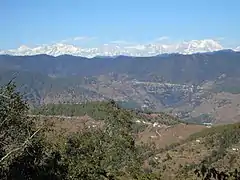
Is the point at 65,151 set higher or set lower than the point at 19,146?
lower

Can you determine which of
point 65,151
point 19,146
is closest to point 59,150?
point 65,151

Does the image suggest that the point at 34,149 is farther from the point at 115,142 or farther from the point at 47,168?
the point at 115,142

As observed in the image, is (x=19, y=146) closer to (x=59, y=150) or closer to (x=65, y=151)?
(x=59, y=150)

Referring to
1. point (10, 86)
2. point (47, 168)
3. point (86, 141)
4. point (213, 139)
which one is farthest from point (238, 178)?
point (213, 139)

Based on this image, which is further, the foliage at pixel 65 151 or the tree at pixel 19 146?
the foliage at pixel 65 151

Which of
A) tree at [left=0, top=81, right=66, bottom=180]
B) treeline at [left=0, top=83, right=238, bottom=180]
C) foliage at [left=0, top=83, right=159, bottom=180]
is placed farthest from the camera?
foliage at [left=0, top=83, right=159, bottom=180]

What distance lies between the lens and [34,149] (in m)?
27.3

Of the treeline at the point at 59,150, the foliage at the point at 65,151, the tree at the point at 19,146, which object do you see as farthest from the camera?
the foliage at the point at 65,151

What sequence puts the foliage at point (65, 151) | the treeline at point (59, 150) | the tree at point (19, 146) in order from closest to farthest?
the tree at point (19, 146) → the treeline at point (59, 150) → the foliage at point (65, 151)

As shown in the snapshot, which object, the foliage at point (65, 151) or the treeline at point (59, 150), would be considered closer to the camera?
the treeline at point (59, 150)

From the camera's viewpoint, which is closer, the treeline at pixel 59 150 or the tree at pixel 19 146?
the tree at pixel 19 146

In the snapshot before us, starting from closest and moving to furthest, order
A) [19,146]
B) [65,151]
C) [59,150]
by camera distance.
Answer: [19,146] < [59,150] < [65,151]

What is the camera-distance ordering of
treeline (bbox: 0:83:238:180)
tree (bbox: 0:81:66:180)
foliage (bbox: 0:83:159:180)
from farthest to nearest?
foliage (bbox: 0:83:159:180) → treeline (bbox: 0:83:238:180) → tree (bbox: 0:81:66:180)

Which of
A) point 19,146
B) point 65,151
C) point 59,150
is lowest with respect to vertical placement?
point 65,151
